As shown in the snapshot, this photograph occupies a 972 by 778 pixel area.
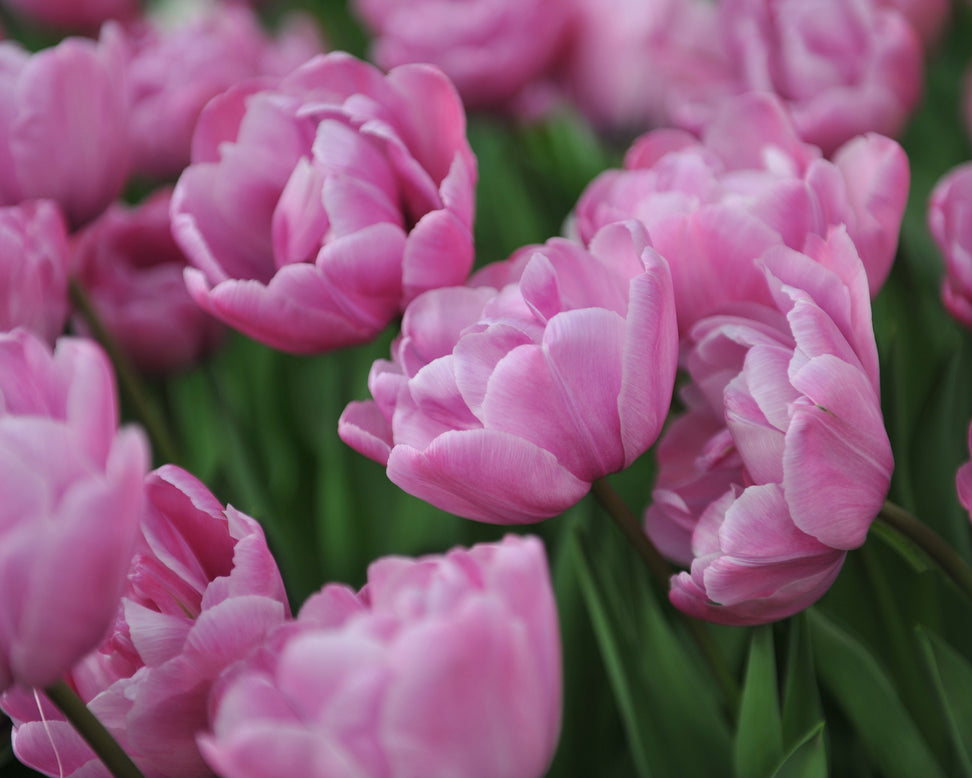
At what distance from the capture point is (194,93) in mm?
924

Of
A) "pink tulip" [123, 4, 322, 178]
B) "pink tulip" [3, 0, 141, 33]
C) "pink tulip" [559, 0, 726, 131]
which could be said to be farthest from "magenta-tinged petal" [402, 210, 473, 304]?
"pink tulip" [3, 0, 141, 33]

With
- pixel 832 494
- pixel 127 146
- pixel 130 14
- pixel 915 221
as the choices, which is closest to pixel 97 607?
pixel 832 494

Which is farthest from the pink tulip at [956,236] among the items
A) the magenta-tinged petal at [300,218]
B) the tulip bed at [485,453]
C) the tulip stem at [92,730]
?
the tulip stem at [92,730]

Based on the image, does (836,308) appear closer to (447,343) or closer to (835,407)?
(835,407)

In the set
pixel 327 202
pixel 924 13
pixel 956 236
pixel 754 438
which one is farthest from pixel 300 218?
pixel 924 13

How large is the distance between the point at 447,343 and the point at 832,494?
167 millimetres

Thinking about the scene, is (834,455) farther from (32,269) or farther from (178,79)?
(178,79)

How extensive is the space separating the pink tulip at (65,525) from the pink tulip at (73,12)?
3.86ft

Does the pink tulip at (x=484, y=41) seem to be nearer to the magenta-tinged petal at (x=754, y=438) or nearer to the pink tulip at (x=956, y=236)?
the pink tulip at (x=956, y=236)

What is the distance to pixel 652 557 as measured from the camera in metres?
0.46

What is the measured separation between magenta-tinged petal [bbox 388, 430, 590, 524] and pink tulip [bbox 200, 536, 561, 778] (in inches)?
2.8

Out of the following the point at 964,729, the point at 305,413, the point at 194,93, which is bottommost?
the point at 305,413

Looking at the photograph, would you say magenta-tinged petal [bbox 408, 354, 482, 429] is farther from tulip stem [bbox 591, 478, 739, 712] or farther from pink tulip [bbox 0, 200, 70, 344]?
pink tulip [bbox 0, 200, 70, 344]

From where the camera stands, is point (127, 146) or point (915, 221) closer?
point (127, 146)
